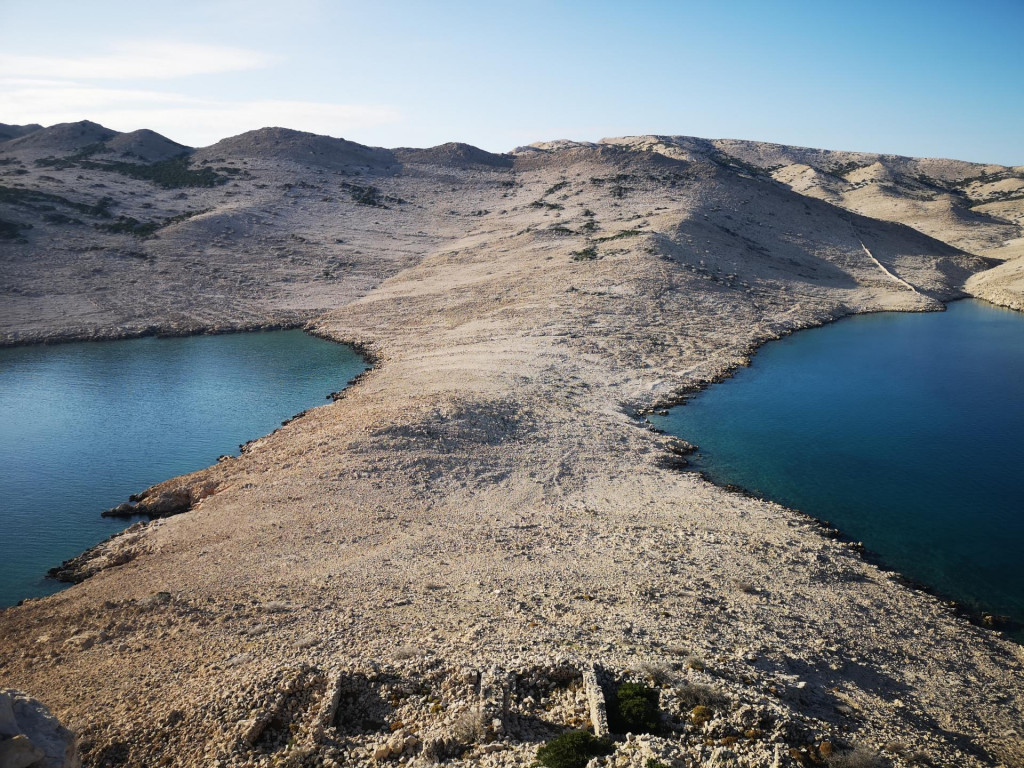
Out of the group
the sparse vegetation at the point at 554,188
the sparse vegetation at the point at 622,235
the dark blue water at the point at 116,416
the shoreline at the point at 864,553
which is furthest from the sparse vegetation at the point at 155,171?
the shoreline at the point at 864,553

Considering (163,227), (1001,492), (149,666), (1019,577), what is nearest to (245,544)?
(149,666)

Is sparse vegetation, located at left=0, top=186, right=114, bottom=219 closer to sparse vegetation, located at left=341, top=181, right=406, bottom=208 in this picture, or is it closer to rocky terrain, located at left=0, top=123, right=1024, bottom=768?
rocky terrain, located at left=0, top=123, right=1024, bottom=768

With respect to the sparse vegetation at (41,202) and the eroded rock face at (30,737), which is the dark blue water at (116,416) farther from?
the sparse vegetation at (41,202)

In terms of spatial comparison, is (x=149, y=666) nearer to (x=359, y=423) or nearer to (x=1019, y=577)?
(x=359, y=423)

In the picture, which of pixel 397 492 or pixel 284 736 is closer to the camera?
pixel 284 736

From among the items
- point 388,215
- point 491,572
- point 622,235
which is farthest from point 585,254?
point 491,572
